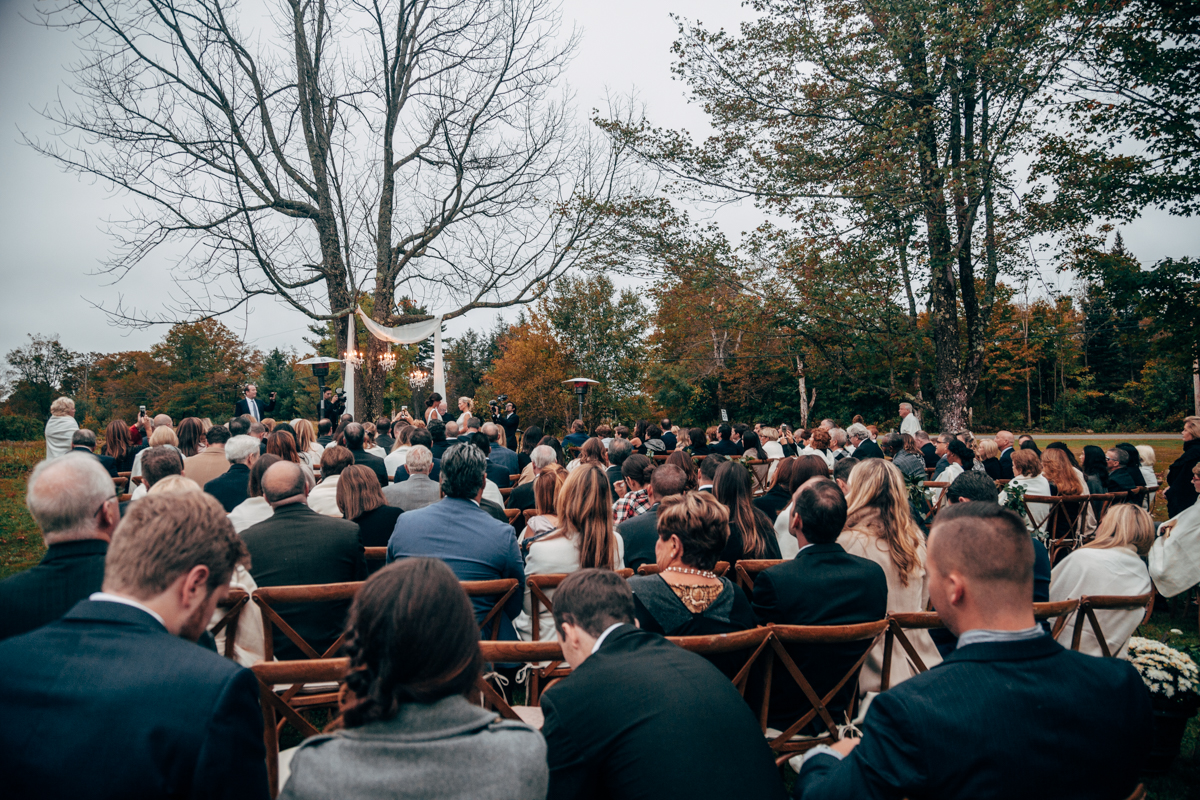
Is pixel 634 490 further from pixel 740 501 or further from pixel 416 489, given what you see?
pixel 416 489

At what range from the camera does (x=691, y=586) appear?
2641 mm

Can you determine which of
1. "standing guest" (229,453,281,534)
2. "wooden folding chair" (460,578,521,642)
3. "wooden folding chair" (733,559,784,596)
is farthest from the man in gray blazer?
"wooden folding chair" (733,559,784,596)

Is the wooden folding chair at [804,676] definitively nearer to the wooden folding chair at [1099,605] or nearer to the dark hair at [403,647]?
the wooden folding chair at [1099,605]

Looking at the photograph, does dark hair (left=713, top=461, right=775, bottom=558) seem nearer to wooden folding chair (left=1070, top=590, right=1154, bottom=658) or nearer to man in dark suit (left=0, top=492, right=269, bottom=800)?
wooden folding chair (left=1070, top=590, right=1154, bottom=658)

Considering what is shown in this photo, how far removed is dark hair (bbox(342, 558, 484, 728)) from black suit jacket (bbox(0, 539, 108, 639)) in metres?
1.44

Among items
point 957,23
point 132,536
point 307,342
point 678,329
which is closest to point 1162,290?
point 957,23

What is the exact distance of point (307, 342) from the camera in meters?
62.9

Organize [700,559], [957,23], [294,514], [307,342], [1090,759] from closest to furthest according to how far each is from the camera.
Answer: [1090,759] < [700,559] < [294,514] < [957,23] < [307,342]

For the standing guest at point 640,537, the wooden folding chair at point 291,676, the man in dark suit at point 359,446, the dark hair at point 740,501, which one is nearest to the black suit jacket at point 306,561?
the wooden folding chair at point 291,676

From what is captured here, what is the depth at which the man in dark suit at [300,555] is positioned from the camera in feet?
10.8

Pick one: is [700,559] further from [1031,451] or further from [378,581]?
[1031,451]

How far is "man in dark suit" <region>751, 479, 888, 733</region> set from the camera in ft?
9.00

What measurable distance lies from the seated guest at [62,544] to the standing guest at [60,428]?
7.53m

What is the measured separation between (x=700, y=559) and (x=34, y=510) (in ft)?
7.94
